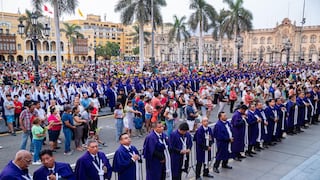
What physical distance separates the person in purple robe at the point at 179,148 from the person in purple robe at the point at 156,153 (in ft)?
0.90

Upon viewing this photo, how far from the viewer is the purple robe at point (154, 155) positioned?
20.4 feet

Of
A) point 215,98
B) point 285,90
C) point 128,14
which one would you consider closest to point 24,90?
point 215,98

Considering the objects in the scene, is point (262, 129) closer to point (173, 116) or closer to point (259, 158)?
point (259, 158)

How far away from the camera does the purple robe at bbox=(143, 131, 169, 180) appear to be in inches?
244

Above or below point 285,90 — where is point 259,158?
below

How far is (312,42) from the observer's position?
9575 centimetres

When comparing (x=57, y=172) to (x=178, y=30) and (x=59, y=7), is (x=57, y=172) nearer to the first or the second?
(x=59, y=7)

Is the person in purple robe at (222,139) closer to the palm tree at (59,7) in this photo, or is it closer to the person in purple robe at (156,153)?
the person in purple robe at (156,153)

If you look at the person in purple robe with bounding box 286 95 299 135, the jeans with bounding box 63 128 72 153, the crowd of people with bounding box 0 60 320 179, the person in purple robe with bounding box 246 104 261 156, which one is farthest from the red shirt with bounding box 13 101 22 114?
the person in purple robe with bounding box 286 95 299 135

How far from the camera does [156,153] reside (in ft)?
20.3

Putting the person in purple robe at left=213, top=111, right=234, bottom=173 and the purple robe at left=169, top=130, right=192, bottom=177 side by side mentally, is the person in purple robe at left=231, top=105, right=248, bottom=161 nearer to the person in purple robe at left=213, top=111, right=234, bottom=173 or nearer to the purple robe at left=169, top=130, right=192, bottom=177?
the person in purple robe at left=213, top=111, right=234, bottom=173

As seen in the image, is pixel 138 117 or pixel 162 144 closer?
pixel 162 144

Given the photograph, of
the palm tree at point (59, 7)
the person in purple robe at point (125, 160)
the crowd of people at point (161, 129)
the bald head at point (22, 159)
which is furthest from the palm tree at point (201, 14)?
the bald head at point (22, 159)

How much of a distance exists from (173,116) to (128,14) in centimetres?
2397
